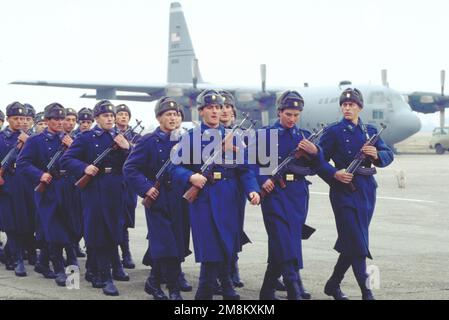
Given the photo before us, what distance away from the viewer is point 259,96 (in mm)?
48969

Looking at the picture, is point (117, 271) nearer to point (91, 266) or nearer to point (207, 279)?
point (91, 266)

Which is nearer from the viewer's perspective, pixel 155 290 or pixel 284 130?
pixel 284 130

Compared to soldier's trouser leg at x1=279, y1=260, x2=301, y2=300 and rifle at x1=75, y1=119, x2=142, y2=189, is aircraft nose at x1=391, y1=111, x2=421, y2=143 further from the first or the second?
soldier's trouser leg at x1=279, y1=260, x2=301, y2=300

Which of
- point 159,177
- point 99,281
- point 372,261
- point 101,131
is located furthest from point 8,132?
point 372,261

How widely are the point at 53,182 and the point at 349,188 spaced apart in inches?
151

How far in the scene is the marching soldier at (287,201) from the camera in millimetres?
8336

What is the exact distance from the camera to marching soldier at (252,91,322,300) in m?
8.34

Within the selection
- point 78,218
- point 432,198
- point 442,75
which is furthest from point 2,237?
point 442,75

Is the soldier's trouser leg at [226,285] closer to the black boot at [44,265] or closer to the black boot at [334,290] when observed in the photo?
the black boot at [334,290]

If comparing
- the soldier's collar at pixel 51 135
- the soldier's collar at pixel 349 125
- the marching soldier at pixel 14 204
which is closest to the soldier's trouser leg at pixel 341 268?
the soldier's collar at pixel 349 125

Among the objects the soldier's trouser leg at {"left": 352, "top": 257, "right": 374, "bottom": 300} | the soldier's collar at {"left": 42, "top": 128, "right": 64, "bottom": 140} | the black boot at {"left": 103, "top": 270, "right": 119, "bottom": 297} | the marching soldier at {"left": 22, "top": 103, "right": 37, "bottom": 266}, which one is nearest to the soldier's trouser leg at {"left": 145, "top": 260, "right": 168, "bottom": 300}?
the black boot at {"left": 103, "top": 270, "right": 119, "bottom": 297}

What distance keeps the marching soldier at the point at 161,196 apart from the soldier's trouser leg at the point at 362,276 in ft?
5.56
